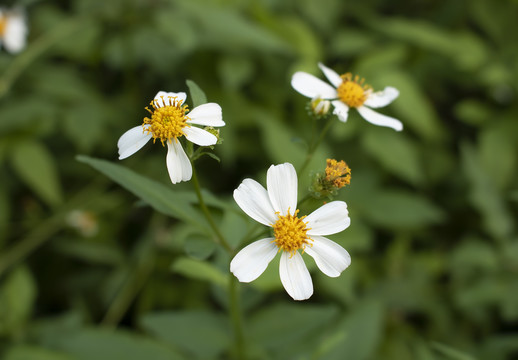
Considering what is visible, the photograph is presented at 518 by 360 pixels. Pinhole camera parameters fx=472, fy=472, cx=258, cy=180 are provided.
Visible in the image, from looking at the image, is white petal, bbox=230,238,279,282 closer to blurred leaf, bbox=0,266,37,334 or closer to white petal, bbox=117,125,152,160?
white petal, bbox=117,125,152,160

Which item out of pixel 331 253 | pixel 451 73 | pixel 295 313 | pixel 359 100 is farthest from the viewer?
pixel 451 73

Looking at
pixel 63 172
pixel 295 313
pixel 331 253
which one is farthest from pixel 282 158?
pixel 63 172

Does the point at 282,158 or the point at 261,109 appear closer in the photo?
the point at 282,158

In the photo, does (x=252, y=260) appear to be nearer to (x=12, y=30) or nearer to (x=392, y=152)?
(x=392, y=152)

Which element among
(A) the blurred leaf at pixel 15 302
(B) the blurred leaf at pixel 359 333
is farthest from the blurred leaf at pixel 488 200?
(A) the blurred leaf at pixel 15 302

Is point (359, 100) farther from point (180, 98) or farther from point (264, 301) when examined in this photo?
point (264, 301)

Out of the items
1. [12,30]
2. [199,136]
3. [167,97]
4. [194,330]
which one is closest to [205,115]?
[199,136]

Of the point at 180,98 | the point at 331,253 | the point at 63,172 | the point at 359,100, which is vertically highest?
the point at 63,172
